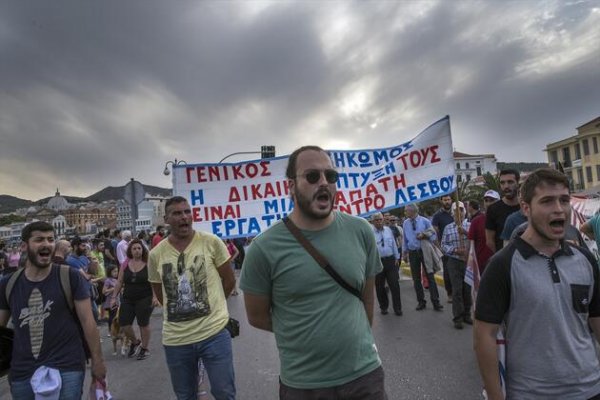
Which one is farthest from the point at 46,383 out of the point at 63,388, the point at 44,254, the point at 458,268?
the point at 458,268

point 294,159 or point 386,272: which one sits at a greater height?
point 294,159

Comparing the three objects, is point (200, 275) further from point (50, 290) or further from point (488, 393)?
point (488, 393)

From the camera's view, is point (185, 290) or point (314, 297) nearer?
point (314, 297)

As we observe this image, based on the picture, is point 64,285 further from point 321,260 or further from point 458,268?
point 458,268

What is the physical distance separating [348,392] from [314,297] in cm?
46

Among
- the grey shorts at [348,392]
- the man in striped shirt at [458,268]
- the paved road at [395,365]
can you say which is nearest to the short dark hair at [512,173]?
the man in striped shirt at [458,268]

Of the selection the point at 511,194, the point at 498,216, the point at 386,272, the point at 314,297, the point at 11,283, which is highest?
the point at 511,194

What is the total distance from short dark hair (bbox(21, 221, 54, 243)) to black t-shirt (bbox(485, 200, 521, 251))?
13.6 feet

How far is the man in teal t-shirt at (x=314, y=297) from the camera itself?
1.93 meters

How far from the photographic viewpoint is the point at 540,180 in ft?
6.77

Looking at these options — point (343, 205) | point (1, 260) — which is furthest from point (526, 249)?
point (1, 260)

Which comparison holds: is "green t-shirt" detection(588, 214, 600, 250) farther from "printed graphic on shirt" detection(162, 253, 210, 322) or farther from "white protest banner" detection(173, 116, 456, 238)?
"printed graphic on shirt" detection(162, 253, 210, 322)

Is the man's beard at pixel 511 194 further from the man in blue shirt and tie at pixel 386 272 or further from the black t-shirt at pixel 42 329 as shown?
the black t-shirt at pixel 42 329

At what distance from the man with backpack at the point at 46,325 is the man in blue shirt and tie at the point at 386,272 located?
5.03 metres
